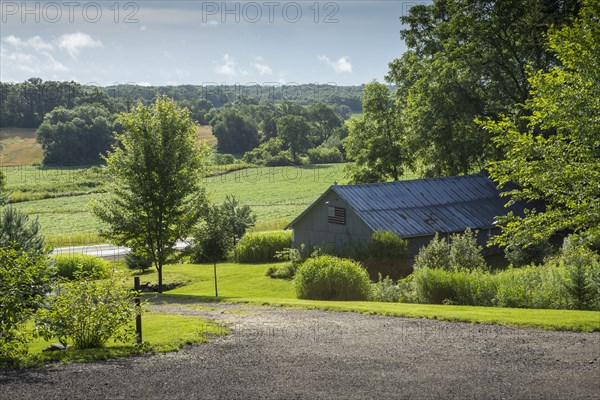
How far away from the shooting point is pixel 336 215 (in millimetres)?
40594

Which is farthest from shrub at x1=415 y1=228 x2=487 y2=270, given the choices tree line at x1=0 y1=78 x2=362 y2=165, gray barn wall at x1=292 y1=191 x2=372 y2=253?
tree line at x1=0 y1=78 x2=362 y2=165

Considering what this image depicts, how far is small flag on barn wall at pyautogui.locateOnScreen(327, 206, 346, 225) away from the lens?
40.2 m

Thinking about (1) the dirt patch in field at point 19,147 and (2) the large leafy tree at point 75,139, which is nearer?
(2) the large leafy tree at point 75,139

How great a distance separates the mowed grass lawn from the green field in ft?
70.2

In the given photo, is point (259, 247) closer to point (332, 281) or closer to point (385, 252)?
point (385, 252)

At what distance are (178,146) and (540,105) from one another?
17.2m

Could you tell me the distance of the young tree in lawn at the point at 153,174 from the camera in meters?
33.6

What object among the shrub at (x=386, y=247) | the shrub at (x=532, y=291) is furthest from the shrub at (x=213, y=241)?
the shrub at (x=532, y=291)

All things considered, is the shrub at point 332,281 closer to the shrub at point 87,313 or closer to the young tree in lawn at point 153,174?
the young tree in lawn at point 153,174

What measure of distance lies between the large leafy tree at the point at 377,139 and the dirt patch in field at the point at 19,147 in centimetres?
8764

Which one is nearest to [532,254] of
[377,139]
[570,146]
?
[570,146]

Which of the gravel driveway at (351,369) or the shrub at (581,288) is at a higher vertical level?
the shrub at (581,288)

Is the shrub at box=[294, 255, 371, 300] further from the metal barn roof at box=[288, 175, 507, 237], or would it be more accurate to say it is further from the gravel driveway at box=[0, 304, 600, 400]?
the gravel driveway at box=[0, 304, 600, 400]

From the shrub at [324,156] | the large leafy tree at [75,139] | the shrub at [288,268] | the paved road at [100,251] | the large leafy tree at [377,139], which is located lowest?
the shrub at [288,268]
